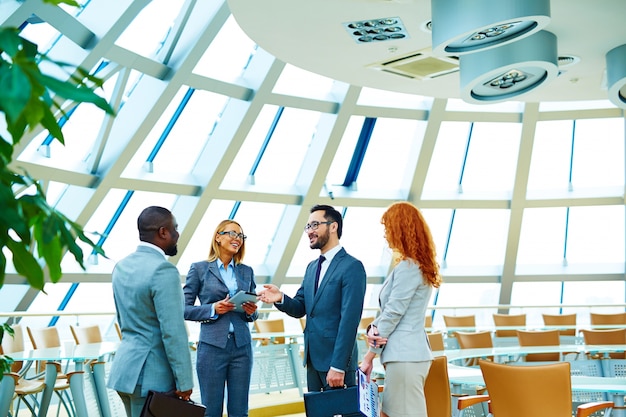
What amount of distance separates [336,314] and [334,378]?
425mm

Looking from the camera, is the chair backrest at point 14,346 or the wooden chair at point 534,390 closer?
the wooden chair at point 534,390

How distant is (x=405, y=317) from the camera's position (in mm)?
4062

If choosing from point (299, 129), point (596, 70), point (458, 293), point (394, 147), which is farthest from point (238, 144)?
point (458, 293)

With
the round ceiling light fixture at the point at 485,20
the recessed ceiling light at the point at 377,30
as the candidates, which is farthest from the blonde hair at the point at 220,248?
the recessed ceiling light at the point at 377,30

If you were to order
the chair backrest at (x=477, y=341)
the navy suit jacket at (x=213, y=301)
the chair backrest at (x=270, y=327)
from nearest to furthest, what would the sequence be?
1. the navy suit jacket at (x=213, y=301)
2. the chair backrest at (x=477, y=341)
3. the chair backrest at (x=270, y=327)

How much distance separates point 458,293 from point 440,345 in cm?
1127

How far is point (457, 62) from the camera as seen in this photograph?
8523 mm

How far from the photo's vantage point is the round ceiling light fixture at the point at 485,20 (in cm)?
625

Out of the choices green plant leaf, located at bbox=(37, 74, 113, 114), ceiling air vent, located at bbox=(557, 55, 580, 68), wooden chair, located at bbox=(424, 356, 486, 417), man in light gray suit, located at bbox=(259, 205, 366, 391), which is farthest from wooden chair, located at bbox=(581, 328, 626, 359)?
green plant leaf, located at bbox=(37, 74, 113, 114)

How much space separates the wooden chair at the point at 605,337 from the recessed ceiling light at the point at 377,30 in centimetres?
441

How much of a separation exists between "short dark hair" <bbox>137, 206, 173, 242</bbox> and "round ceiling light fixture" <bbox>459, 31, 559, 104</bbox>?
4.75 meters

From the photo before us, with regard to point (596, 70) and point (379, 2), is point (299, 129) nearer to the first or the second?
point (596, 70)

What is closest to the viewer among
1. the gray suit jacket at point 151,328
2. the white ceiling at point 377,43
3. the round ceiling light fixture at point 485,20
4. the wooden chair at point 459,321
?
the gray suit jacket at point 151,328

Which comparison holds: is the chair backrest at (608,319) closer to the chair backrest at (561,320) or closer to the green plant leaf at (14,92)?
the chair backrest at (561,320)
